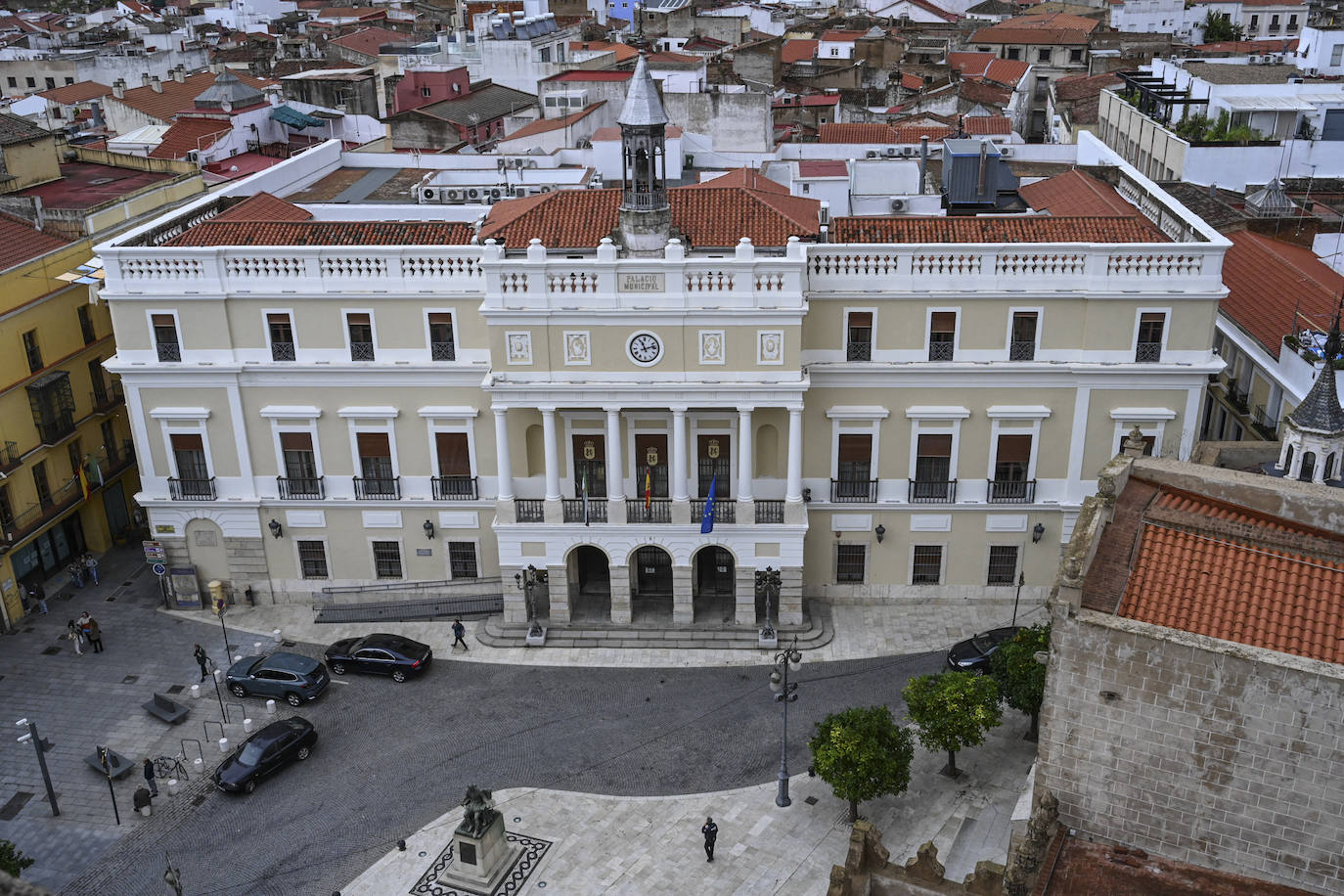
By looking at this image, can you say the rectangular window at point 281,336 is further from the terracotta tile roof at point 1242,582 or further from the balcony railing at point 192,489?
the terracotta tile roof at point 1242,582

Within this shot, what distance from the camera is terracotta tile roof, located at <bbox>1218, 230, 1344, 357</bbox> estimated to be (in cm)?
4144

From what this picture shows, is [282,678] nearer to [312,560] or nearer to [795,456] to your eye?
[312,560]

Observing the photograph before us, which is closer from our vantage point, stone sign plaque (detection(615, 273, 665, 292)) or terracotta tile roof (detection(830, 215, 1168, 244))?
stone sign plaque (detection(615, 273, 665, 292))

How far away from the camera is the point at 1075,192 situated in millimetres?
46156

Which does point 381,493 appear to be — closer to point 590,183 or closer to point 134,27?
point 590,183

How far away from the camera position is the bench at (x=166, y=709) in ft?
126

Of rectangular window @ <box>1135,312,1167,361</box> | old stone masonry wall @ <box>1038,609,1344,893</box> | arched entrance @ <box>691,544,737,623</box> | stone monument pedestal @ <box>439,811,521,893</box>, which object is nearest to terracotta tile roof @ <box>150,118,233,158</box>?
arched entrance @ <box>691,544,737,623</box>

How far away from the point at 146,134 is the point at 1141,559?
2697 inches

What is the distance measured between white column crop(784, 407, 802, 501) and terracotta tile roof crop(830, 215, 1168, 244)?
6.10 m

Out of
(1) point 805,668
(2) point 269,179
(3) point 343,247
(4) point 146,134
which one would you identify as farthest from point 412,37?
(1) point 805,668

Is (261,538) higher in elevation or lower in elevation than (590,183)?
lower

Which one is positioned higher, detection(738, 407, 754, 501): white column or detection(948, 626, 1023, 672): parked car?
detection(738, 407, 754, 501): white column

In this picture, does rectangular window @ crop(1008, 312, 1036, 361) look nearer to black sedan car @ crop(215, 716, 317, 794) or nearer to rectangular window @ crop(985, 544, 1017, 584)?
rectangular window @ crop(985, 544, 1017, 584)

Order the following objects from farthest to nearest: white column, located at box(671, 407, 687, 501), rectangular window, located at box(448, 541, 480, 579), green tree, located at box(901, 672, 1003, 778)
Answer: rectangular window, located at box(448, 541, 480, 579)
white column, located at box(671, 407, 687, 501)
green tree, located at box(901, 672, 1003, 778)
